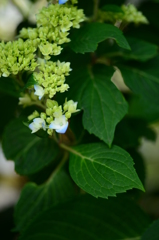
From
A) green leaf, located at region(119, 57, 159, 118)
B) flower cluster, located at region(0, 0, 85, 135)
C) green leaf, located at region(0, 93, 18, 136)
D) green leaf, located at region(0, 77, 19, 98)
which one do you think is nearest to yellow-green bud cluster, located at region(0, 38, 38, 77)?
flower cluster, located at region(0, 0, 85, 135)

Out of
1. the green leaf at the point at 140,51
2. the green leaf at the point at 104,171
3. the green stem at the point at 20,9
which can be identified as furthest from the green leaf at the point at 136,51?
the green stem at the point at 20,9

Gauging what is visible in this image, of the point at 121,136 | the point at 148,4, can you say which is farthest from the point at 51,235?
the point at 148,4

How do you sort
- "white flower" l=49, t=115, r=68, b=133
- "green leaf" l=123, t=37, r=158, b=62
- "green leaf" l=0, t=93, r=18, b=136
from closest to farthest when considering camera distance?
1. "white flower" l=49, t=115, r=68, b=133
2. "green leaf" l=123, t=37, r=158, b=62
3. "green leaf" l=0, t=93, r=18, b=136

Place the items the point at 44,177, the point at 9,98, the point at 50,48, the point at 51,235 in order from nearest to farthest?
the point at 50,48, the point at 51,235, the point at 44,177, the point at 9,98

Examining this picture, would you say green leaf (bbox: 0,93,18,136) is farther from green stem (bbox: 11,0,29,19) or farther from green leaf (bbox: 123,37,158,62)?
green leaf (bbox: 123,37,158,62)

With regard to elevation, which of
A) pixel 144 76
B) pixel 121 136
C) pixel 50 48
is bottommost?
pixel 121 136

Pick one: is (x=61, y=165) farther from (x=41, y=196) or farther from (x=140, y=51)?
A: (x=140, y=51)

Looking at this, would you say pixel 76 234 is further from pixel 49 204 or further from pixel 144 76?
pixel 144 76

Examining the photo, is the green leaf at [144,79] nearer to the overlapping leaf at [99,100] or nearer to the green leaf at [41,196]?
the overlapping leaf at [99,100]
